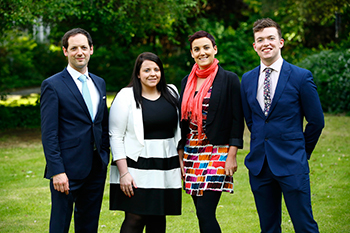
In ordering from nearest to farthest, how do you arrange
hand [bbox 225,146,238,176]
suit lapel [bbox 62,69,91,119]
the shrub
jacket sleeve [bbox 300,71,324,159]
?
1. jacket sleeve [bbox 300,71,324,159]
2. suit lapel [bbox 62,69,91,119]
3. hand [bbox 225,146,238,176]
4. the shrub

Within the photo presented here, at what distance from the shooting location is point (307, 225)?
3.22 m

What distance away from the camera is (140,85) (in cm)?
389

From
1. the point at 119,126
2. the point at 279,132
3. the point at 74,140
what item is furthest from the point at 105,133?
the point at 279,132

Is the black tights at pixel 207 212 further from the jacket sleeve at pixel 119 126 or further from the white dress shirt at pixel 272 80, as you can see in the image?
the white dress shirt at pixel 272 80

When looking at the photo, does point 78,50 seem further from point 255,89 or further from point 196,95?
point 255,89

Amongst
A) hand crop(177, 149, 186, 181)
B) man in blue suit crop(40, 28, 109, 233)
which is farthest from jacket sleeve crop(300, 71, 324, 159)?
man in blue suit crop(40, 28, 109, 233)

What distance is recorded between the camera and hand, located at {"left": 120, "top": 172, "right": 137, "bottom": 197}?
3668mm

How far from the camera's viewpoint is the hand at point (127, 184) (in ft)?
12.0

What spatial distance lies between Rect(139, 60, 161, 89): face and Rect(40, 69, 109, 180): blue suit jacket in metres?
0.58

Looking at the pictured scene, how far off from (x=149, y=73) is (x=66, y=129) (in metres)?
0.93

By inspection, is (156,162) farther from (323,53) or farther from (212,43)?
(323,53)

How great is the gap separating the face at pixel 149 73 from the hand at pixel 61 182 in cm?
115

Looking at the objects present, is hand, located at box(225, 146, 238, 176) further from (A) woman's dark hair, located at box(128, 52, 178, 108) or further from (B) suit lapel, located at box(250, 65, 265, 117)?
(A) woman's dark hair, located at box(128, 52, 178, 108)

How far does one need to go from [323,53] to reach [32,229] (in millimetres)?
12420
